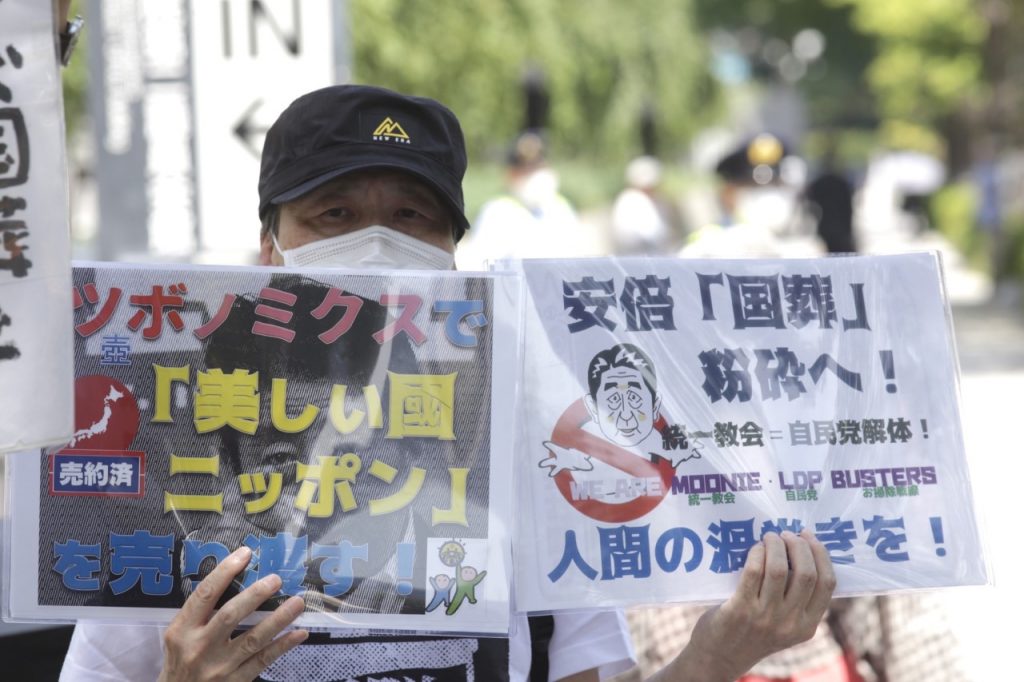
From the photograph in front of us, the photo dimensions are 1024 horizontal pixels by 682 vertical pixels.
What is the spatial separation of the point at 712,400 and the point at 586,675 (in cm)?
46

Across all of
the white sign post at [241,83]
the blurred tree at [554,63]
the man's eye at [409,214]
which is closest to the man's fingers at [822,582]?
the man's eye at [409,214]

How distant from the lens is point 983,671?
5.64 m

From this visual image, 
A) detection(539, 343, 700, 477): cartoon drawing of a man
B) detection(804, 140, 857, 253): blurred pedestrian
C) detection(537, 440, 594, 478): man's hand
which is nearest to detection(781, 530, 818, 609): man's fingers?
detection(539, 343, 700, 477): cartoon drawing of a man

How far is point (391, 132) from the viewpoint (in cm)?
215

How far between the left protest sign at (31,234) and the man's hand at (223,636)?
0.28 m

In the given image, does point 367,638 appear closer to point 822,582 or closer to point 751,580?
point 751,580

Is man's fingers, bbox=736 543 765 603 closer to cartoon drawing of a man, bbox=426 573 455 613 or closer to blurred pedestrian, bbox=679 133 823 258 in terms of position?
cartoon drawing of a man, bbox=426 573 455 613

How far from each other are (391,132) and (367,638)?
797 millimetres

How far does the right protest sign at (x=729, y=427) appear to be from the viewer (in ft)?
6.40

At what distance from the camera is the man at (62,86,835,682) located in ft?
5.71

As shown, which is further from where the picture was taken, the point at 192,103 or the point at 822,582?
the point at 192,103

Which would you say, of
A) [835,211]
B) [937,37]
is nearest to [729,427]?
[835,211]

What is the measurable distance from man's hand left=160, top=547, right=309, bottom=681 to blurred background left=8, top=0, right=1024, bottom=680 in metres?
1.08

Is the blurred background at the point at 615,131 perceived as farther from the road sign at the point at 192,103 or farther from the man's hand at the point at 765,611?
the man's hand at the point at 765,611
